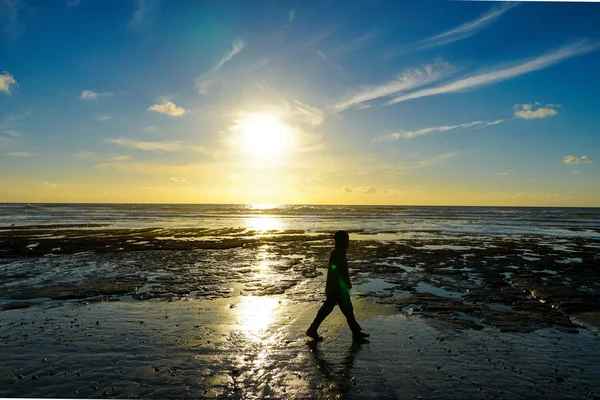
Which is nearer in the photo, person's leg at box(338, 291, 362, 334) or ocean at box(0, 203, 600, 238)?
person's leg at box(338, 291, 362, 334)

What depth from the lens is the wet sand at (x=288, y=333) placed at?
621 cm

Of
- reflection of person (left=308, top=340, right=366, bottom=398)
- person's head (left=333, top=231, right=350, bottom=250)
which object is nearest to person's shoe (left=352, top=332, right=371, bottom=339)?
reflection of person (left=308, top=340, right=366, bottom=398)

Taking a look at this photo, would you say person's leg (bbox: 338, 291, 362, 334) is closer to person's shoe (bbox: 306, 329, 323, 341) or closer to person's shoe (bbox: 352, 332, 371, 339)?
person's shoe (bbox: 352, 332, 371, 339)

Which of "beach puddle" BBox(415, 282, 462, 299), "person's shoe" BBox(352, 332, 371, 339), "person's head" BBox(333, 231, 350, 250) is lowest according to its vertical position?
"beach puddle" BBox(415, 282, 462, 299)

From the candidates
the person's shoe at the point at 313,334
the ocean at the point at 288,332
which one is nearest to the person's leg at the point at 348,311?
the ocean at the point at 288,332

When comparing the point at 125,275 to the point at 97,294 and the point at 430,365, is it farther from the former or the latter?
the point at 430,365

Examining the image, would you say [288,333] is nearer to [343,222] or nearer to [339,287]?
[339,287]

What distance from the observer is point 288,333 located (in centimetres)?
882

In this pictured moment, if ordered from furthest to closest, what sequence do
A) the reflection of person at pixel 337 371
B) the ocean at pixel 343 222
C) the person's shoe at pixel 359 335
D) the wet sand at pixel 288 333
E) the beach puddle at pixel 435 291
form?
1. the ocean at pixel 343 222
2. the beach puddle at pixel 435 291
3. the person's shoe at pixel 359 335
4. the wet sand at pixel 288 333
5. the reflection of person at pixel 337 371

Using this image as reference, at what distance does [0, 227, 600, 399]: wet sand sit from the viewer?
6.21 metres

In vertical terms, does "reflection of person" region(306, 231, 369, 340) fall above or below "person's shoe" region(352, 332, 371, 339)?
above

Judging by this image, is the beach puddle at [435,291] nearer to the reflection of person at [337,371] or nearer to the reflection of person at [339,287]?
the reflection of person at [339,287]

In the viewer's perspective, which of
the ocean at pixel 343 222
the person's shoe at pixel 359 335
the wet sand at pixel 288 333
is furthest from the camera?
the ocean at pixel 343 222

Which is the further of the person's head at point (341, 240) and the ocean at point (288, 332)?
the person's head at point (341, 240)
